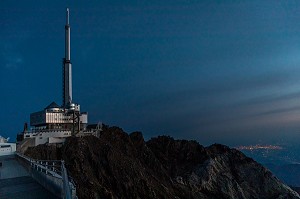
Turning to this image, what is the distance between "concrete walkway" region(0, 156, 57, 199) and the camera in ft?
51.3

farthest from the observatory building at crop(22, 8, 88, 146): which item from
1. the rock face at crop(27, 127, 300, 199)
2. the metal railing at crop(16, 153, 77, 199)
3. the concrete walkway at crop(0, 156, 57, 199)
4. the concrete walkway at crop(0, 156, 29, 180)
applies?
the metal railing at crop(16, 153, 77, 199)

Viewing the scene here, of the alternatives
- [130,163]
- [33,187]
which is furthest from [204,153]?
[33,187]

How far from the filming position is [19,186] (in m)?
18.1

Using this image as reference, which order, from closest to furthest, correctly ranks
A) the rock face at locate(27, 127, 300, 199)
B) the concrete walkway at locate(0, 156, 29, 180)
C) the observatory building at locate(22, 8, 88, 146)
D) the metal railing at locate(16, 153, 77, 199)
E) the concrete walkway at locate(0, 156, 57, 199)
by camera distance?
the metal railing at locate(16, 153, 77, 199)
the concrete walkway at locate(0, 156, 57, 199)
the concrete walkway at locate(0, 156, 29, 180)
the rock face at locate(27, 127, 300, 199)
the observatory building at locate(22, 8, 88, 146)

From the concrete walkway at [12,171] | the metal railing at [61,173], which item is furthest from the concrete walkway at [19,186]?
the metal railing at [61,173]

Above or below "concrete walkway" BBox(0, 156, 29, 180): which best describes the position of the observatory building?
above

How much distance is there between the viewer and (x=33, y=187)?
17688mm

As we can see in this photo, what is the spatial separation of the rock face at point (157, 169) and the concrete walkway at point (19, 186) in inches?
813

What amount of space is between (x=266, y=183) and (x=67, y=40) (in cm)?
6275

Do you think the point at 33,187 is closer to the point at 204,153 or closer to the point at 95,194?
the point at 95,194

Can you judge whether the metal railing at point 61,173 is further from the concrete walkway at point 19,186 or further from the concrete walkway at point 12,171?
the concrete walkway at point 12,171

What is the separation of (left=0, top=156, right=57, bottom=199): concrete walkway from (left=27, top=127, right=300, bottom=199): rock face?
813 inches

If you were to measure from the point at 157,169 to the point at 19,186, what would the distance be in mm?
47888

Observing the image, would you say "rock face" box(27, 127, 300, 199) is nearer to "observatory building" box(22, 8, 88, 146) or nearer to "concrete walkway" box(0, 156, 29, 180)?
"observatory building" box(22, 8, 88, 146)
